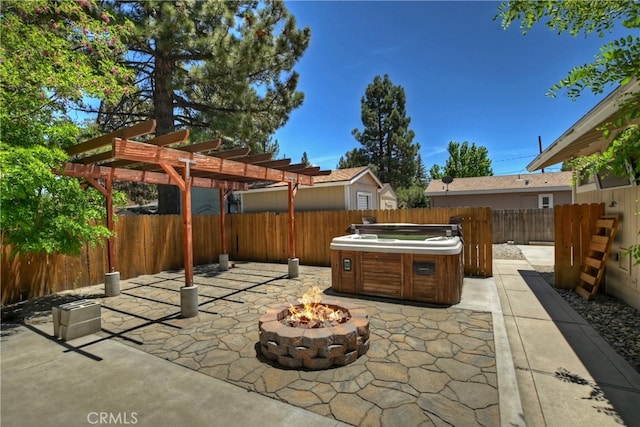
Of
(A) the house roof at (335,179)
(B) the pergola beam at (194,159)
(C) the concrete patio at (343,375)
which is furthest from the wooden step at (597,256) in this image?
(A) the house roof at (335,179)

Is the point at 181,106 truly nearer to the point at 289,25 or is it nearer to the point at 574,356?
the point at 289,25

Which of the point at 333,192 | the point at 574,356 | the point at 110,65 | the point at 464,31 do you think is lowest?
the point at 574,356

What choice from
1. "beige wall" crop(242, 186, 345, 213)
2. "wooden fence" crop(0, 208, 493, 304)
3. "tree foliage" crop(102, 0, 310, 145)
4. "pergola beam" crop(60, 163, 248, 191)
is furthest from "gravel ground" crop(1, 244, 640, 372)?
"beige wall" crop(242, 186, 345, 213)

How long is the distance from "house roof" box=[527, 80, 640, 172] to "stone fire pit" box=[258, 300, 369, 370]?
2972mm

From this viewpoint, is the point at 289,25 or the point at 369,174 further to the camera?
the point at 369,174

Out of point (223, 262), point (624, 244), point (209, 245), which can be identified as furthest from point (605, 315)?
point (209, 245)

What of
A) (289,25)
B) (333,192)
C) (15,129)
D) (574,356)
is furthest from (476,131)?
(15,129)

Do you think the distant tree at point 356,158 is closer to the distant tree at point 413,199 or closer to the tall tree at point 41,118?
the distant tree at point 413,199

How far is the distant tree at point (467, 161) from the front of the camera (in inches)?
1185

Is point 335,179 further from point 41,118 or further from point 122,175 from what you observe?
point 41,118

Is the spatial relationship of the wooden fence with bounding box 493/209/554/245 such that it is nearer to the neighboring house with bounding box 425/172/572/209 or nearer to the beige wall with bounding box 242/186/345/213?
the neighboring house with bounding box 425/172/572/209

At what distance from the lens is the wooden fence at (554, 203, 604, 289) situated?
20.0 ft

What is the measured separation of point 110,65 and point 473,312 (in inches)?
290

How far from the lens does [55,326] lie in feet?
13.7
